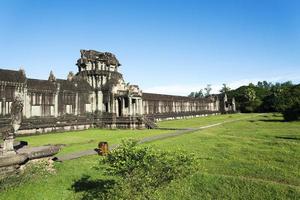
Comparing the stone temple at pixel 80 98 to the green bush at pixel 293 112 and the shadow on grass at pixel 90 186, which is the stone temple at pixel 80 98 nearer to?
the shadow on grass at pixel 90 186

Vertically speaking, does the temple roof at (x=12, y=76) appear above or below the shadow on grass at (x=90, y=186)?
above

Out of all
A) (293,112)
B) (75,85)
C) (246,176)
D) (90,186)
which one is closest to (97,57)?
(75,85)

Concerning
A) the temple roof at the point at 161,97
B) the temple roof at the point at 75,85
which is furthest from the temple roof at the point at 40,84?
the temple roof at the point at 161,97

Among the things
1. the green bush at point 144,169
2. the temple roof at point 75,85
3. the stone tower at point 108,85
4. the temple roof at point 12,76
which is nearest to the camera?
the green bush at point 144,169

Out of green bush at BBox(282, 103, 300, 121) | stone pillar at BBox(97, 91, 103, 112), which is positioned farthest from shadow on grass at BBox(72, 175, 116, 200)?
green bush at BBox(282, 103, 300, 121)

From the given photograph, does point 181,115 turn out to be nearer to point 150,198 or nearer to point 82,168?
point 82,168

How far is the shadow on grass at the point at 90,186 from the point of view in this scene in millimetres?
8939

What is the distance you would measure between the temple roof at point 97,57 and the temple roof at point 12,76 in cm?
1331

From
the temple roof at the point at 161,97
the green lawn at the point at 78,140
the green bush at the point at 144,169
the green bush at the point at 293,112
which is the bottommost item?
the green lawn at the point at 78,140

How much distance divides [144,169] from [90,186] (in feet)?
12.4

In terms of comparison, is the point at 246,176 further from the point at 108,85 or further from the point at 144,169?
the point at 108,85

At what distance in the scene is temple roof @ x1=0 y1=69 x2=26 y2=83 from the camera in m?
30.1

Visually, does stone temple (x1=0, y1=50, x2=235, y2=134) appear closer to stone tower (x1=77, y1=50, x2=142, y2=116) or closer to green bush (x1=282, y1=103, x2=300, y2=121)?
stone tower (x1=77, y1=50, x2=142, y2=116)

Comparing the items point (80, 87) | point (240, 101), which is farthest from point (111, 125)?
point (240, 101)
